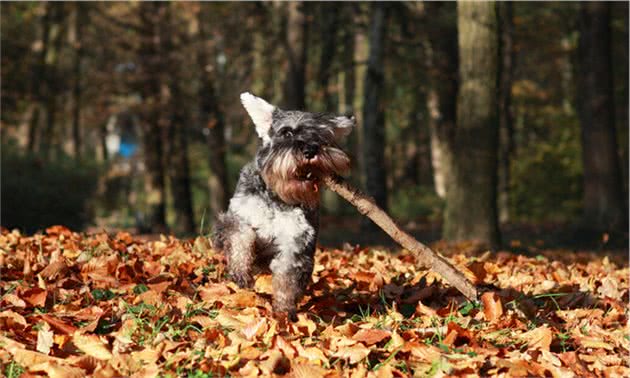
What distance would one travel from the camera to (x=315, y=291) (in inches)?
240

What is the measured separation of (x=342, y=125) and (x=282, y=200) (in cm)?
67

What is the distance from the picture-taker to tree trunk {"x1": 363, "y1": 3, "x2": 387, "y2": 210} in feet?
55.1

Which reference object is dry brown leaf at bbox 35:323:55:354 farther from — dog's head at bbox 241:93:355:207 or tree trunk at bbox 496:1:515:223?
tree trunk at bbox 496:1:515:223

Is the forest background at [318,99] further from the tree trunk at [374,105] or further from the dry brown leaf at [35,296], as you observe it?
the dry brown leaf at [35,296]

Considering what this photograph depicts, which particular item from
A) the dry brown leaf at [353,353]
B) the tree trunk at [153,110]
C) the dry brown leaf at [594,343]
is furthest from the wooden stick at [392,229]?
the tree trunk at [153,110]

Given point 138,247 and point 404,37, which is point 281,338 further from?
point 404,37

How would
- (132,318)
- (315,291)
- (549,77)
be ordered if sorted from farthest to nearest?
1. (549,77)
2. (315,291)
3. (132,318)

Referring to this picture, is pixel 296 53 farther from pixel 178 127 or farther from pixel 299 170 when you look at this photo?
pixel 299 170

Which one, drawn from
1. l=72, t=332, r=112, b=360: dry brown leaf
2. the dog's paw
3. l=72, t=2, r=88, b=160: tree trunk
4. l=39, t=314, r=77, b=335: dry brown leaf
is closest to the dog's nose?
the dog's paw

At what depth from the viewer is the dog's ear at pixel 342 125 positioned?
5.08m

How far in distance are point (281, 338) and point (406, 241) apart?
123 cm

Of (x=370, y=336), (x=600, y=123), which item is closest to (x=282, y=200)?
(x=370, y=336)

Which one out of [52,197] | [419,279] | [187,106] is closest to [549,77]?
[187,106]

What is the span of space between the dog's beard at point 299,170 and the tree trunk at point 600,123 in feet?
39.4
